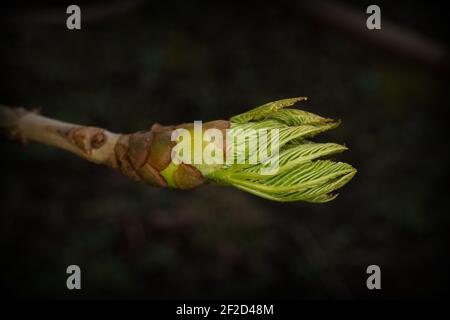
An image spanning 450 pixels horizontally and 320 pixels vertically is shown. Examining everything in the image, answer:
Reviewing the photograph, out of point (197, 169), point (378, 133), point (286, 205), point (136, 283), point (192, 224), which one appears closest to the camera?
point (197, 169)

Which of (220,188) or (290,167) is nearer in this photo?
(290,167)

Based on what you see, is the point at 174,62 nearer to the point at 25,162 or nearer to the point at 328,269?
the point at 25,162

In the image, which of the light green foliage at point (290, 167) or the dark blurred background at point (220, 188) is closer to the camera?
the light green foliage at point (290, 167)

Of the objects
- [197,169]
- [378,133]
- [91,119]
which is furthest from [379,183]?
[197,169]

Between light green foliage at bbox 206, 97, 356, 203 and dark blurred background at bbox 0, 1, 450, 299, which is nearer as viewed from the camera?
light green foliage at bbox 206, 97, 356, 203

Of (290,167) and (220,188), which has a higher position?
(220,188)
